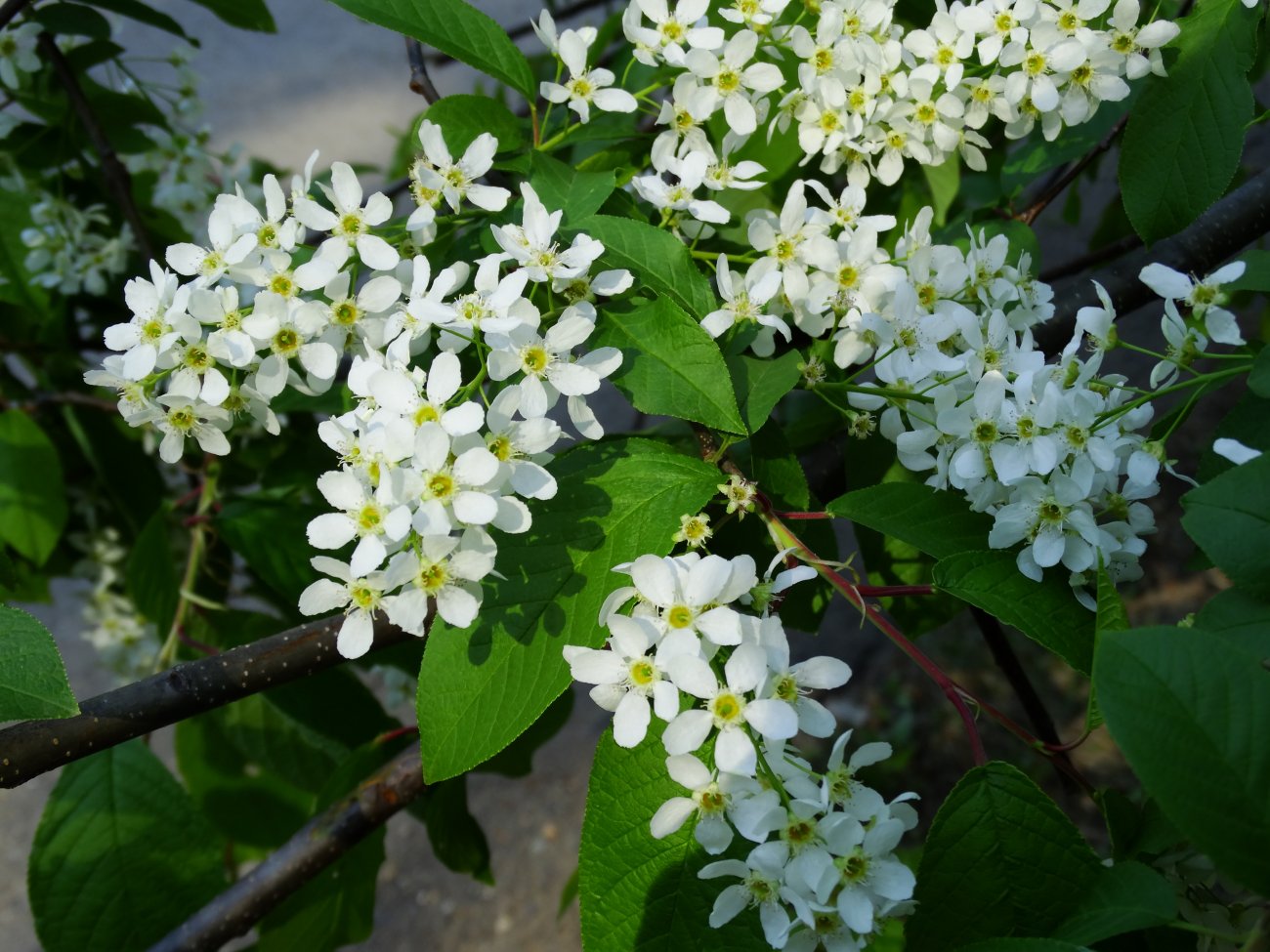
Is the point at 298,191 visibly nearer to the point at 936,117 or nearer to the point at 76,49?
the point at 936,117

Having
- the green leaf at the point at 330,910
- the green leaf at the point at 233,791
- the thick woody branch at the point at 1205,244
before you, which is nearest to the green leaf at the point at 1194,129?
the thick woody branch at the point at 1205,244

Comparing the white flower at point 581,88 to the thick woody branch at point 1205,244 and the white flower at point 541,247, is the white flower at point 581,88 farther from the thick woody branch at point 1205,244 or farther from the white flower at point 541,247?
the thick woody branch at point 1205,244

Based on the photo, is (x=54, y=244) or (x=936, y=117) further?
(x=54, y=244)

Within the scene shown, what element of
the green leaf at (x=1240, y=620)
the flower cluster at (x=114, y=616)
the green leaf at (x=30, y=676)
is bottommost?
the flower cluster at (x=114, y=616)

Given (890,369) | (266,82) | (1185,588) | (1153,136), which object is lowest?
(1185,588)

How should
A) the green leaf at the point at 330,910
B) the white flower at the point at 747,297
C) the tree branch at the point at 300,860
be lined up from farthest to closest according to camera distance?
the green leaf at the point at 330,910
the tree branch at the point at 300,860
the white flower at the point at 747,297

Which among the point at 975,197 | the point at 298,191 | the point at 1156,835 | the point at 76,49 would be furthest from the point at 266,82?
the point at 1156,835

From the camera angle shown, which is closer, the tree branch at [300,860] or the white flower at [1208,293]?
the white flower at [1208,293]
